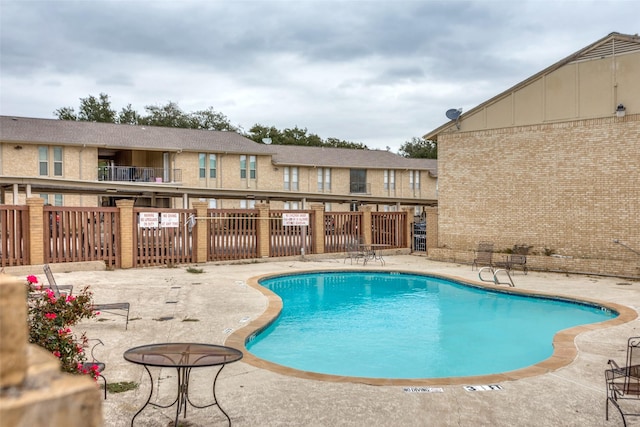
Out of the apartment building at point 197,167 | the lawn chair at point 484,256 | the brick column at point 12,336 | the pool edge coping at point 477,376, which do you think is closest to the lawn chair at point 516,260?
the lawn chair at point 484,256

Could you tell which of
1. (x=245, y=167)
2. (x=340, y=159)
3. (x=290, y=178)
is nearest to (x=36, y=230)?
(x=245, y=167)

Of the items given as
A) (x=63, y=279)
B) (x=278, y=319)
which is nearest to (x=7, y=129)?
(x=63, y=279)

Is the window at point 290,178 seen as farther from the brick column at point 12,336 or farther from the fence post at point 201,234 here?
the brick column at point 12,336

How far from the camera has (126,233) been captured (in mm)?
18969

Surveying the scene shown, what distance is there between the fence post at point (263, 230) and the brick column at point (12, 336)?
21300 millimetres

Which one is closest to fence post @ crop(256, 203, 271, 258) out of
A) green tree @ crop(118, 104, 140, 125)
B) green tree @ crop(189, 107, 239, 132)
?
green tree @ crop(189, 107, 239, 132)

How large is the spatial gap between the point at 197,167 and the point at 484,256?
22930 millimetres

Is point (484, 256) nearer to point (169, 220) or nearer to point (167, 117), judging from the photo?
point (169, 220)

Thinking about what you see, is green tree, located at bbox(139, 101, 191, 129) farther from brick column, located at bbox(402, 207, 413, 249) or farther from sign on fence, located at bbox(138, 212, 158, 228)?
sign on fence, located at bbox(138, 212, 158, 228)

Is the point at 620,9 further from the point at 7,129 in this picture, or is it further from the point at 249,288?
the point at 7,129

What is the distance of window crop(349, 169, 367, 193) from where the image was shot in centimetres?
4366

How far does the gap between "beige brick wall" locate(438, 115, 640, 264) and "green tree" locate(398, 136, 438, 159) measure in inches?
1936

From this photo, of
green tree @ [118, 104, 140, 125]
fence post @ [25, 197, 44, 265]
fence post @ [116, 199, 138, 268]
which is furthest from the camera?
green tree @ [118, 104, 140, 125]

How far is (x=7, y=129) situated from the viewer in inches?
1246
